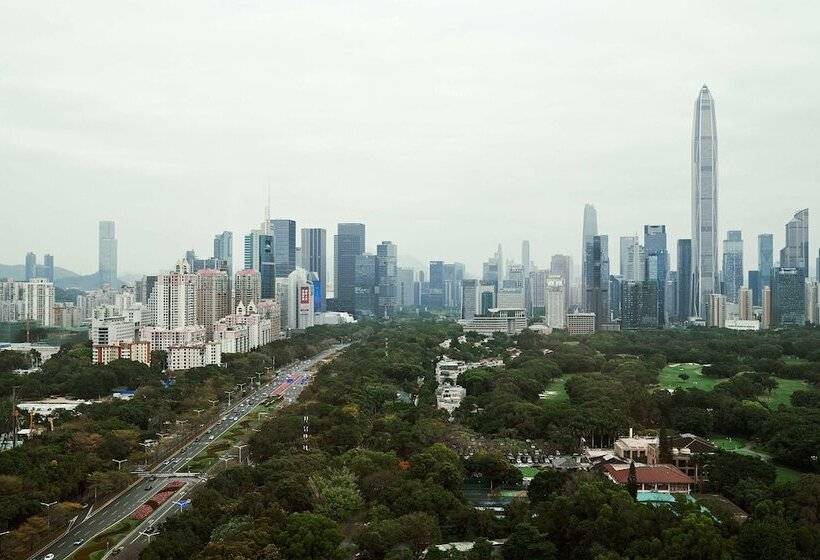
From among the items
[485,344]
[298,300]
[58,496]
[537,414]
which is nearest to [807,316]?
[485,344]

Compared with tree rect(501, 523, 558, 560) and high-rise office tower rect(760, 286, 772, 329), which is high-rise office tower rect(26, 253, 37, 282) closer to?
high-rise office tower rect(760, 286, 772, 329)

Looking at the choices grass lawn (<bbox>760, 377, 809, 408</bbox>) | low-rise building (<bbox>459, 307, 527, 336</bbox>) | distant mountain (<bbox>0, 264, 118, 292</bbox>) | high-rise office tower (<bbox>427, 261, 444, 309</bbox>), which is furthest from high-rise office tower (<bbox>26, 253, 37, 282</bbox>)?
grass lawn (<bbox>760, 377, 809, 408</bbox>)

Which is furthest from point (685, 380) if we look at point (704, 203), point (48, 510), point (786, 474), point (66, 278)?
A: point (66, 278)

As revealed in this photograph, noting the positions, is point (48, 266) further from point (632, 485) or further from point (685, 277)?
point (632, 485)

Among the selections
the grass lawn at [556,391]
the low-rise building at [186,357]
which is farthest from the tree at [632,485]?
the low-rise building at [186,357]

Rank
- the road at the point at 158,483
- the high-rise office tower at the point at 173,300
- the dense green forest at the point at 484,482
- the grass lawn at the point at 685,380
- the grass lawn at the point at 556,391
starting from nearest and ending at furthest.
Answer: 1. the dense green forest at the point at 484,482
2. the road at the point at 158,483
3. the grass lawn at the point at 556,391
4. the grass lawn at the point at 685,380
5. the high-rise office tower at the point at 173,300

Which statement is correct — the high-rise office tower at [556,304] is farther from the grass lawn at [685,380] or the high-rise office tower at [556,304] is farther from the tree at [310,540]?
the tree at [310,540]
